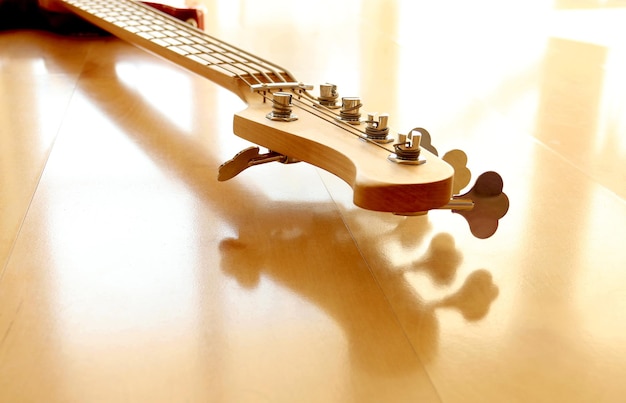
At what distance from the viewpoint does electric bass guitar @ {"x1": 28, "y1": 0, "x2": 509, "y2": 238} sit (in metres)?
0.61

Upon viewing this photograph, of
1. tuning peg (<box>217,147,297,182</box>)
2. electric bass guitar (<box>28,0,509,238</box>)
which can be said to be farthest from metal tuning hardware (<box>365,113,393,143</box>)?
tuning peg (<box>217,147,297,182</box>)

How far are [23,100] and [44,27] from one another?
2.50 feet

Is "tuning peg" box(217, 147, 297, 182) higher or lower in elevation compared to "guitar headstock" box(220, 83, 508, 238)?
lower

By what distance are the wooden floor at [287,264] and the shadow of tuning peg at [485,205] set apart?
0.8 inches

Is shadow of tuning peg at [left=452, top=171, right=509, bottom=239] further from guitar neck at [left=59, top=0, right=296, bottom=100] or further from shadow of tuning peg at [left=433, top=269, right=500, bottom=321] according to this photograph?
guitar neck at [left=59, top=0, right=296, bottom=100]

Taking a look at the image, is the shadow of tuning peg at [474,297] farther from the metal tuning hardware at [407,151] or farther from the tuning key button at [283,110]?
the tuning key button at [283,110]

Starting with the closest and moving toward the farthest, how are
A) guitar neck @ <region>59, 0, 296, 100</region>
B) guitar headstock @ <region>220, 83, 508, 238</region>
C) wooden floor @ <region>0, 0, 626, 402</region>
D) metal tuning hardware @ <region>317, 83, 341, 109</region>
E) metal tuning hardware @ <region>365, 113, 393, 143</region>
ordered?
wooden floor @ <region>0, 0, 626, 402</region> < guitar headstock @ <region>220, 83, 508, 238</region> < metal tuning hardware @ <region>365, 113, 393, 143</region> < metal tuning hardware @ <region>317, 83, 341, 109</region> < guitar neck @ <region>59, 0, 296, 100</region>

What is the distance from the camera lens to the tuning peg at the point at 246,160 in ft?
2.61

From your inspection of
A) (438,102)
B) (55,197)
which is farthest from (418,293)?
(438,102)

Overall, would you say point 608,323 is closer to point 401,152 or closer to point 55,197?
point 401,152

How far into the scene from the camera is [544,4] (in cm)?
256

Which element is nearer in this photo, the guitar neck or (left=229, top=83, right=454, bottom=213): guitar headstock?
(left=229, top=83, right=454, bottom=213): guitar headstock

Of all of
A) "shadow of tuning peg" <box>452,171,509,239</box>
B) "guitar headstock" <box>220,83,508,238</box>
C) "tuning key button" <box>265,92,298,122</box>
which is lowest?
"shadow of tuning peg" <box>452,171,509,239</box>

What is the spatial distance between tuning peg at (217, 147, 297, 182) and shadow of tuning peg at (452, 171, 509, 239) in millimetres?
203
